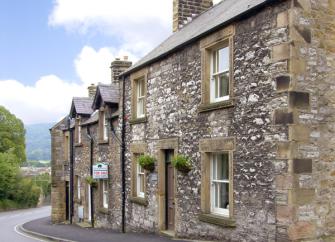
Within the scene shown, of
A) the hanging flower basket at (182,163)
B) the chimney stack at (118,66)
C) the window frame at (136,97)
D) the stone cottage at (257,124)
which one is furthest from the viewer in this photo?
the chimney stack at (118,66)

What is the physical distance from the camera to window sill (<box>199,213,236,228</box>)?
10.5m

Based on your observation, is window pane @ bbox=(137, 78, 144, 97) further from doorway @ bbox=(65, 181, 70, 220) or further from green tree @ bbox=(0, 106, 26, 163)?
green tree @ bbox=(0, 106, 26, 163)

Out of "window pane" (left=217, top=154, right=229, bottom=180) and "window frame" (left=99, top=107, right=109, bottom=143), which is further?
"window frame" (left=99, top=107, right=109, bottom=143)

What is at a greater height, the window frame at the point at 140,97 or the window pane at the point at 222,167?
the window frame at the point at 140,97

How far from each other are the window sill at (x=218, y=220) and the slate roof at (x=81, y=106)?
13444 mm

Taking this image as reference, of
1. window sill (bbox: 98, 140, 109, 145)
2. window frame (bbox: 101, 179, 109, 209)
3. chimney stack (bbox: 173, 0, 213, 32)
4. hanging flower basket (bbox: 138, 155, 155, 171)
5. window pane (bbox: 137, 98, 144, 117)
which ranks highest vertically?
chimney stack (bbox: 173, 0, 213, 32)

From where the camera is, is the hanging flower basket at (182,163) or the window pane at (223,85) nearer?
the window pane at (223,85)

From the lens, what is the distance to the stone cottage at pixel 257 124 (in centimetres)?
914

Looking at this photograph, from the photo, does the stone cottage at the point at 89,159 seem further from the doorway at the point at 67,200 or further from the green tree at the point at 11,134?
the green tree at the point at 11,134

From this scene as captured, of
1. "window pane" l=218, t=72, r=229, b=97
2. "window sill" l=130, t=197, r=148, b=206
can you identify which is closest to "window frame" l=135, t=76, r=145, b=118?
"window sill" l=130, t=197, r=148, b=206

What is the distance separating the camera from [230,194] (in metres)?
10.6

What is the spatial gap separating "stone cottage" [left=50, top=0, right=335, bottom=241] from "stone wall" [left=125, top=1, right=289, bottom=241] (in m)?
0.02

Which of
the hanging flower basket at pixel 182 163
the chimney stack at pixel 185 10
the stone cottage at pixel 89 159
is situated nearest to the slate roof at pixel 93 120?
the stone cottage at pixel 89 159

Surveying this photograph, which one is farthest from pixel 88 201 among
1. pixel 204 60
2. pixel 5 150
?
pixel 5 150
